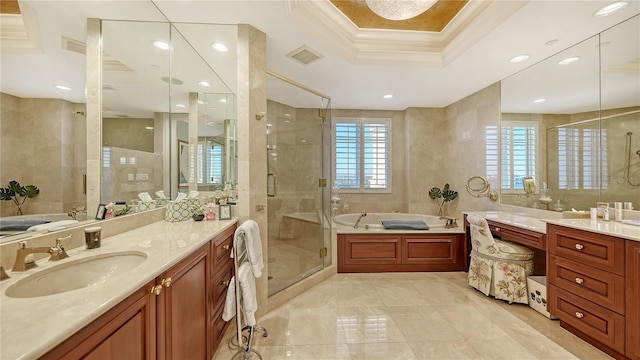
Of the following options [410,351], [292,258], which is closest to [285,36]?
[292,258]

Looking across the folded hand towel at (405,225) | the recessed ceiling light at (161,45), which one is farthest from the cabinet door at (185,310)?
the folded hand towel at (405,225)

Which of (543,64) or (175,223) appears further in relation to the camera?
(543,64)

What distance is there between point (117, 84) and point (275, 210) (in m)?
1.97

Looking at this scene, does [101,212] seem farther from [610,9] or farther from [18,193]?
[610,9]

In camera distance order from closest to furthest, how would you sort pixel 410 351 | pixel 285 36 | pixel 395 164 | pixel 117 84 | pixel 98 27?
pixel 98 27, pixel 117 84, pixel 410 351, pixel 285 36, pixel 395 164

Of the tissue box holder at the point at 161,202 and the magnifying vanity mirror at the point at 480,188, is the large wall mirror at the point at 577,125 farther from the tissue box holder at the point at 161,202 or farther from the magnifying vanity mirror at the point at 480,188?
the tissue box holder at the point at 161,202

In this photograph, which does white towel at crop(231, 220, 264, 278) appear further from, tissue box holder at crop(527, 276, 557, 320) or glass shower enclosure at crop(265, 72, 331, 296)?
tissue box holder at crop(527, 276, 557, 320)

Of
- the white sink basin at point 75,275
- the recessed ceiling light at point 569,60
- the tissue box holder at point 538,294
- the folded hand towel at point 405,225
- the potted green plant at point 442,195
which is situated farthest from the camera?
the potted green plant at point 442,195

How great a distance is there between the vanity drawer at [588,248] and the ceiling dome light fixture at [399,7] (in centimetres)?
202

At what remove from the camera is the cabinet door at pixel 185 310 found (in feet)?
3.30

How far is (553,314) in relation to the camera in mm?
1940

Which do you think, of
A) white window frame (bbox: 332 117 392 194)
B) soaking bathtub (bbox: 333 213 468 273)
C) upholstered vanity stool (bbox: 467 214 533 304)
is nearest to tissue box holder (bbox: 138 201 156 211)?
soaking bathtub (bbox: 333 213 468 273)

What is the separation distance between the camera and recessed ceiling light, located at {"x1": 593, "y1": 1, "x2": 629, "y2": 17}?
1681mm

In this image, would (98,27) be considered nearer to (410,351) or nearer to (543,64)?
(410,351)
